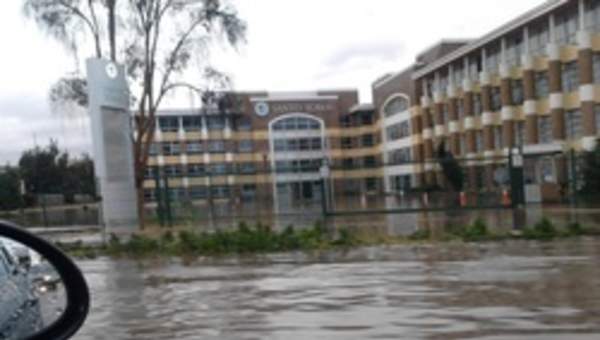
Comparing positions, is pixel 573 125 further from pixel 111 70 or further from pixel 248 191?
pixel 111 70

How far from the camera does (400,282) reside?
898 centimetres

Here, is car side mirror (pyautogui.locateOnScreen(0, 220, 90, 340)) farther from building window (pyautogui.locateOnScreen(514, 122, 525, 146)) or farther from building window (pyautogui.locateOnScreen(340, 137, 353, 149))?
building window (pyautogui.locateOnScreen(340, 137, 353, 149))

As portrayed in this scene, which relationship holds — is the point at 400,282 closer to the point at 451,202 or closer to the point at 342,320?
the point at 342,320

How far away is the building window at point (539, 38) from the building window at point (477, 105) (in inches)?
371

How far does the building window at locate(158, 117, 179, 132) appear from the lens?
3012 inches

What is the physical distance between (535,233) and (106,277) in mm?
8760

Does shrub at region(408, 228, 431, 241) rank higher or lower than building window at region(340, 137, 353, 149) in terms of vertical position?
lower

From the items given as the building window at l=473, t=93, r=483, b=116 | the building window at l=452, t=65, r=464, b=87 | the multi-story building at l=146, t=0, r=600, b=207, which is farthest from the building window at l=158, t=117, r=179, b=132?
the building window at l=473, t=93, r=483, b=116

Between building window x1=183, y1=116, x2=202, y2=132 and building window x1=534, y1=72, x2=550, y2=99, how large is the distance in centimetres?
4345

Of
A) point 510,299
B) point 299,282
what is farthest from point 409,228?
point 510,299

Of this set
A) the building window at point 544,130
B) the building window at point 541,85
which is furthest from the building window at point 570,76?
the building window at point 544,130

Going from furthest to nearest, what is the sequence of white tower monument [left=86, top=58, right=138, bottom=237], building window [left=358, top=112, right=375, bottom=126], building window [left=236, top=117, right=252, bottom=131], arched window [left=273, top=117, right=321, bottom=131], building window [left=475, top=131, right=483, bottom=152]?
building window [left=358, top=112, right=375, bottom=126] → arched window [left=273, top=117, right=321, bottom=131] → building window [left=236, top=117, right=252, bottom=131] → building window [left=475, top=131, right=483, bottom=152] → white tower monument [left=86, top=58, right=138, bottom=237]

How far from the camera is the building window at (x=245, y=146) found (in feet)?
266

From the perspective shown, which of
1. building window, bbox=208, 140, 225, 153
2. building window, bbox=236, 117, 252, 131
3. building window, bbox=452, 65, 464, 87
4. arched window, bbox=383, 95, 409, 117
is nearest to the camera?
building window, bbox=452, 65, 464, 87
